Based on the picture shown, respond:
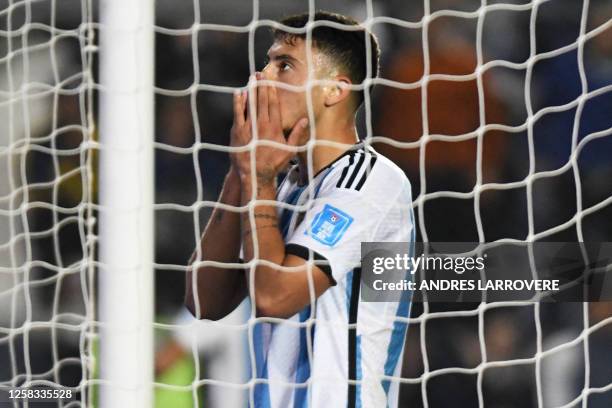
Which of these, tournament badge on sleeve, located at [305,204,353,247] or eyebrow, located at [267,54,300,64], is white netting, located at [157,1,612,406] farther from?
tournament badge on sleeve, located at [305,204,353,247]

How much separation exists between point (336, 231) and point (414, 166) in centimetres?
48

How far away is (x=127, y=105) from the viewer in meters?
1.01

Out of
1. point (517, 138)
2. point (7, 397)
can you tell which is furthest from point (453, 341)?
point (7, 397)

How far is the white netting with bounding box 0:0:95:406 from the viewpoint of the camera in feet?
4.82

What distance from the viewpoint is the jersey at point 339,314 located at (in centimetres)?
115

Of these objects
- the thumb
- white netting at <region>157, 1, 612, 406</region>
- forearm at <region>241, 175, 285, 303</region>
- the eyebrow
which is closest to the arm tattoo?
forearm at <region>241, 175, 285, 303</region>

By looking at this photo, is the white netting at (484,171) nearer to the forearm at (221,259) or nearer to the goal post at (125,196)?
the forearm at (221,259)

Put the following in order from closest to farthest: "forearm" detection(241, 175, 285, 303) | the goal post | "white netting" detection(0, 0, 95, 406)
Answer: the goal post → "forearm" detection(241, 175, 285, 303) → "white netting" detection(0, 0, 95, 406)

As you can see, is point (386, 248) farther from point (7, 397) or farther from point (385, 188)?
point (7, 397)

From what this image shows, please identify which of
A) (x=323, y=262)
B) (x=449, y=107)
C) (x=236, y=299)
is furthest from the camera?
(x=449, y=107)

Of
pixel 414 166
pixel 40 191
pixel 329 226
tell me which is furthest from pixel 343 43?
pixel 40 191

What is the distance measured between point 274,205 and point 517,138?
64 cm

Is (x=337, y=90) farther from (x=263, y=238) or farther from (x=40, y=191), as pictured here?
(x=40, y=191)

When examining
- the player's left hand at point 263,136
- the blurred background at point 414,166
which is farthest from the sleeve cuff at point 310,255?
the blurred background at point 414,166
